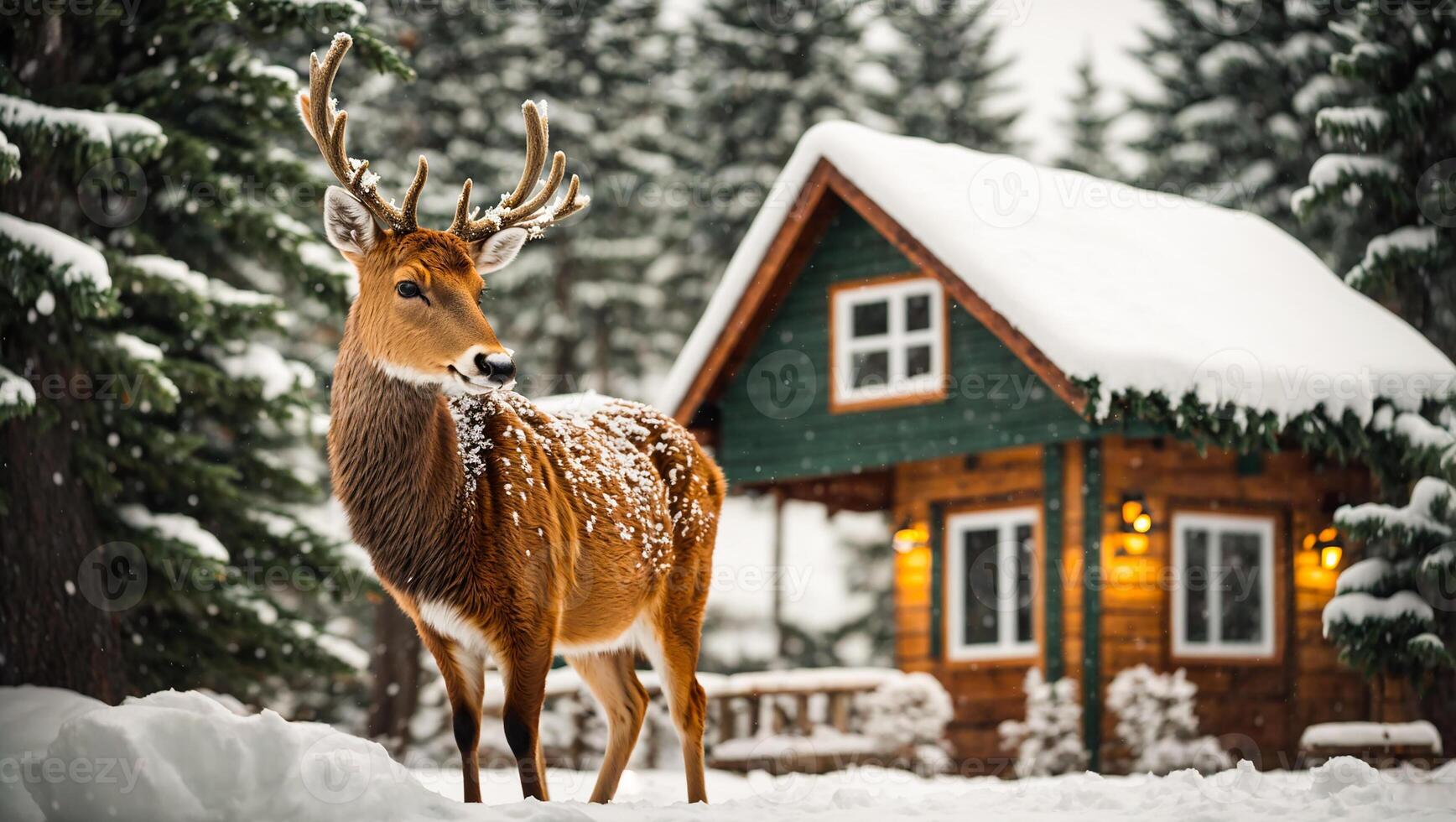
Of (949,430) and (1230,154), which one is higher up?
(1230,154)

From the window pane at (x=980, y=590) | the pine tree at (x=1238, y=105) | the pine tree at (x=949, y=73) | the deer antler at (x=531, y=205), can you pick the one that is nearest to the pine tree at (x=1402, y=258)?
the window pane at (x=980, y=590)

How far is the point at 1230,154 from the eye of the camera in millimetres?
27266

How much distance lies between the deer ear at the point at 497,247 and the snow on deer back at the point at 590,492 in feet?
2.35

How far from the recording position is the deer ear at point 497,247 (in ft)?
25.0

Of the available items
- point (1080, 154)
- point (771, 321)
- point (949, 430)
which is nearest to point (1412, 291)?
point (949, 430)

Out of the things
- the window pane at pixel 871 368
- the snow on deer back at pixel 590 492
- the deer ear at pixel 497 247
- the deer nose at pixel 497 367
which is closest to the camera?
the deer nose at pixel 497 367

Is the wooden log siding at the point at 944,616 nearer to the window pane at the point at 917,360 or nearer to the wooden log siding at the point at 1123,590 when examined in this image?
the wooden log siding at the point at 1123,590

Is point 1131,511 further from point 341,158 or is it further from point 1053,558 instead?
point 341,158

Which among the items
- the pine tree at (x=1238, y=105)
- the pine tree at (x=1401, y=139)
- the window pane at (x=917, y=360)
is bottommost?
the window pane at (x=917, y=360)

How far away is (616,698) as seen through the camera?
28.6 ft

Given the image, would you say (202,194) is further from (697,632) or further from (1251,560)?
(1251,560)

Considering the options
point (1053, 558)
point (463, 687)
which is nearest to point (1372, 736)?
point (1053, 558)

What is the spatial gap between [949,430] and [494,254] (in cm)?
986

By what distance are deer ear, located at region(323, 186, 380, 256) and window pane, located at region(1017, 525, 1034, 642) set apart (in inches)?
444
